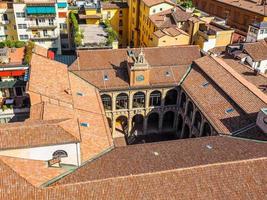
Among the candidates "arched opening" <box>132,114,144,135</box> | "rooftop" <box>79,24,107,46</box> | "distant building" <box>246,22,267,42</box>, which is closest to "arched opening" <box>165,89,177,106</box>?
"arched opening" <box>132,114,144,135</box>

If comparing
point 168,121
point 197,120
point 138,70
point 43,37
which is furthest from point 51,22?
point 197,120

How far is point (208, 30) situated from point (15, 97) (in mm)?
46450

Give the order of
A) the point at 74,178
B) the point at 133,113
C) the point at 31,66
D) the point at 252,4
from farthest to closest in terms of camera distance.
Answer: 1. the point at 252,4
2. the point at 133,113
3. the point at 31,66
4. the point at 74,178

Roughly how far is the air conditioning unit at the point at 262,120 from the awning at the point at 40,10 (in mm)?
55903

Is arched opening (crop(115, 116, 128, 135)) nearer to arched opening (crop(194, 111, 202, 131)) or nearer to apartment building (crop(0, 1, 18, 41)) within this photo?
arched opening (crop(194, 111, 202, 131))

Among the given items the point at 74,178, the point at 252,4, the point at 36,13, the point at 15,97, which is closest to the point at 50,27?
the point at 36,13

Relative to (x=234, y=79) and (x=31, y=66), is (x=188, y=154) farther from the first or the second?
(x=31, y=66)

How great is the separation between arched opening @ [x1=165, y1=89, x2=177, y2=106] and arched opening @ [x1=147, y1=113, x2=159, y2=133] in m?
4.16

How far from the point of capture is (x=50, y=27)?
259 ft

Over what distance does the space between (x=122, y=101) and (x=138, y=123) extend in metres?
8.41

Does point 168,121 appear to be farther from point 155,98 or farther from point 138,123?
point 155,98

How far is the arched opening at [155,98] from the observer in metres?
62.2

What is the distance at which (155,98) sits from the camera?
62.9 metres

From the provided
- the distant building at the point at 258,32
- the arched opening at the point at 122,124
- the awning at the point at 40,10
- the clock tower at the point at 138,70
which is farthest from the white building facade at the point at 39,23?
the distant building at the point at 258,32
